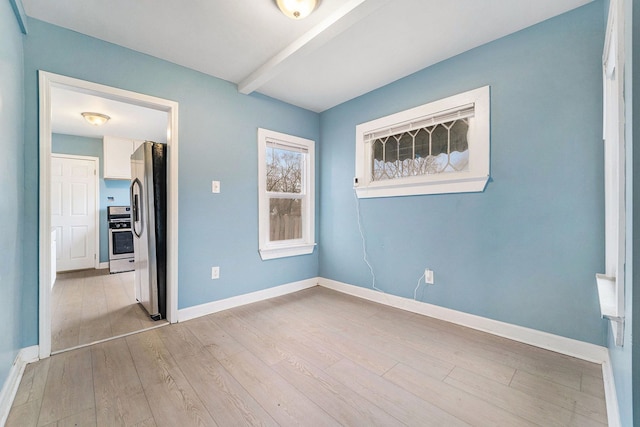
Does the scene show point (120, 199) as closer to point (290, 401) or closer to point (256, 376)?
point (256, 376)

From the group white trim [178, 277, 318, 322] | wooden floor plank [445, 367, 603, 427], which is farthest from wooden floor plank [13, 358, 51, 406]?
wooden floor plank [445, 367, 603, 427]

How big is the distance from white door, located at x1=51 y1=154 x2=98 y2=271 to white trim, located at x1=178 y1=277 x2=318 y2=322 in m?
3.66

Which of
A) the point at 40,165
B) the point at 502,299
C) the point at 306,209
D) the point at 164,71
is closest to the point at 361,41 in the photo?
the point at 164,71

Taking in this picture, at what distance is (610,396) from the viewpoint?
1388 millimetres

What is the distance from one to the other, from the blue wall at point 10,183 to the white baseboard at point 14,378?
56 mm

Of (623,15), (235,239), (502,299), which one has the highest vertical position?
(623,15)

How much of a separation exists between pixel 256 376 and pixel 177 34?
8.31 ft

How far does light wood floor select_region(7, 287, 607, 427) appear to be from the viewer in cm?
133

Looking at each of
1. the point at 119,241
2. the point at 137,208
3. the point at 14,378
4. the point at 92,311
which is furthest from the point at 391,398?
the point at 119,241

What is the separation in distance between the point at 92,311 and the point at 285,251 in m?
2.07

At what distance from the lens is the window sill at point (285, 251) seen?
3115 mm

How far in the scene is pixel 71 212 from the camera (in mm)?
4648

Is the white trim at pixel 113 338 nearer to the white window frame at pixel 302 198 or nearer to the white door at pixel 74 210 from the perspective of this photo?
the white window frame at pixel 302 198

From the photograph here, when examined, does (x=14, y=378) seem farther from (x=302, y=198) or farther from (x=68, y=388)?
(x=302, y=198)
